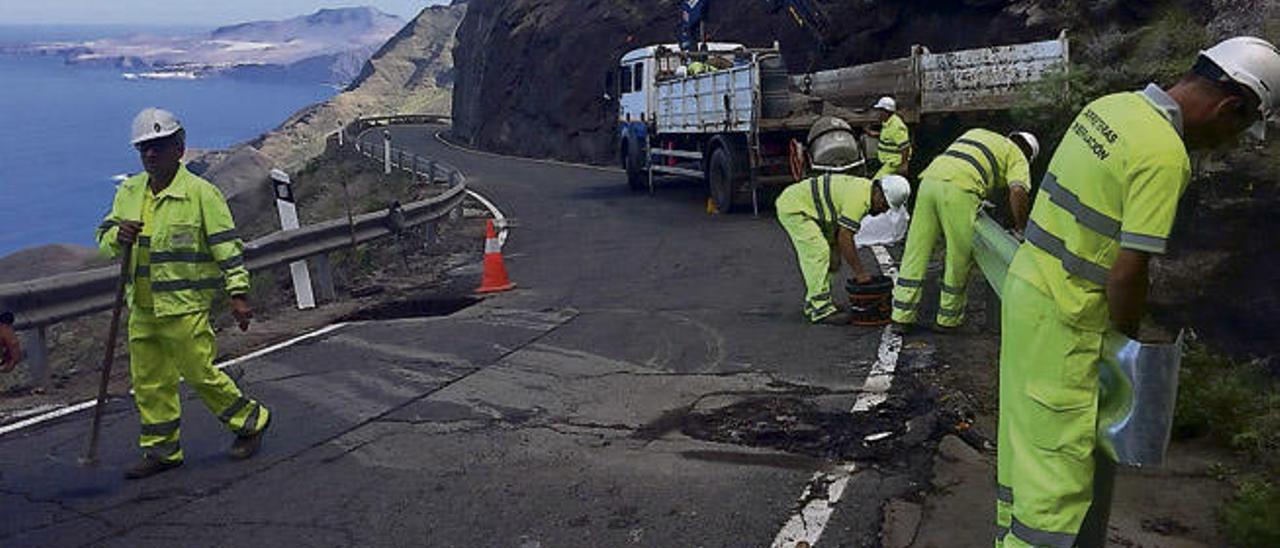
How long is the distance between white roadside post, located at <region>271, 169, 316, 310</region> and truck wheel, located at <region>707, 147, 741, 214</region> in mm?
7230

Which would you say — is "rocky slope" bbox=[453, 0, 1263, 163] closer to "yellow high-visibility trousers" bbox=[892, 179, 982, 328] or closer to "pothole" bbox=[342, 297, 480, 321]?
"yellow high-visibility trousers" bbox=[892, 179, 982, 328]

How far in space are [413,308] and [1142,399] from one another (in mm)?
8849

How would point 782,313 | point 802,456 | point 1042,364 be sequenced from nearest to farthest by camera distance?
point 1042,364 → point 802,456 → point 782,313

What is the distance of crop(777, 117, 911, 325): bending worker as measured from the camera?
29.0 feet

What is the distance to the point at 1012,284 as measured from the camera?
3516mm

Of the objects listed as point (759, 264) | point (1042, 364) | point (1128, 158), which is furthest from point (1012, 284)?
point (759, 264)

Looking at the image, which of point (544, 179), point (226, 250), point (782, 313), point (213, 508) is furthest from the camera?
point (544, 179)

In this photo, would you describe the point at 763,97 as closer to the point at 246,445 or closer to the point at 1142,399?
the point at 246,445

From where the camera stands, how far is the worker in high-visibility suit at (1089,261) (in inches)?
122

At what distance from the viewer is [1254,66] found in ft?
10.1

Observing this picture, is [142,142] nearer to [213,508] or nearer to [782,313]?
[213,508]

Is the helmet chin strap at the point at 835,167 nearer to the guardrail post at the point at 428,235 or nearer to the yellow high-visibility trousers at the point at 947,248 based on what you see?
the yellow high-visibility trousers at the point at 947,248

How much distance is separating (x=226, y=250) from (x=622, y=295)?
5306mm

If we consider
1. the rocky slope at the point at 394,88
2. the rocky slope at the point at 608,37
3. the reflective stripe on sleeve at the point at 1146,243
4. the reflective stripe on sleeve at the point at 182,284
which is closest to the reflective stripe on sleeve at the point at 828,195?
the rocky slope at the point at 608,37
